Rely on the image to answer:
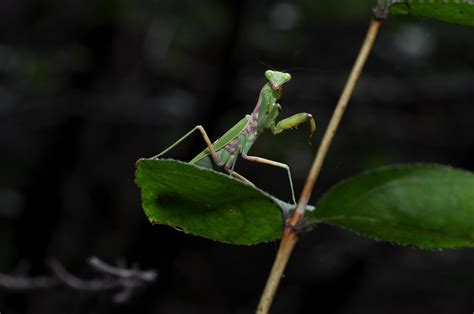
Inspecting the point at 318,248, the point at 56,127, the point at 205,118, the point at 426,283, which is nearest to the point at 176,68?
the point at 56,127

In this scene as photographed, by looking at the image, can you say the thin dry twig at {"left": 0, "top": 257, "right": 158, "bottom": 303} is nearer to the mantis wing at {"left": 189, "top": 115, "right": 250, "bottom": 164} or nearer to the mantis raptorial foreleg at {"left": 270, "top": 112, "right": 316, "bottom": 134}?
the mantis wing at {"left": 189, "top": 115, "right": 250, "bottom": 164}

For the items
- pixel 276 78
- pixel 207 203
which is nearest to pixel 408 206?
pixel 207 203

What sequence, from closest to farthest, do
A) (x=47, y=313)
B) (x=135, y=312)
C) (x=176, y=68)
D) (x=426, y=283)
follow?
(x=135, y=312) < (x=47, y=313) < (x=176, y=68) < (x=426, y=283)

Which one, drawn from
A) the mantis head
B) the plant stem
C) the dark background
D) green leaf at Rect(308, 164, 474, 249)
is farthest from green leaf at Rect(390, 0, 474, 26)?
the dark background

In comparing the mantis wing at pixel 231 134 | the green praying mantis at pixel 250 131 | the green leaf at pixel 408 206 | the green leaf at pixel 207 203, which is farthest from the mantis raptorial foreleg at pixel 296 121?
the green leaf at pixel 408 206

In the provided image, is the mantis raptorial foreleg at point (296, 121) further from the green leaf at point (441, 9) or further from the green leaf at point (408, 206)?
the green leaf at point (408, 206)

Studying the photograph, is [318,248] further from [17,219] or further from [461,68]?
[17,219]
